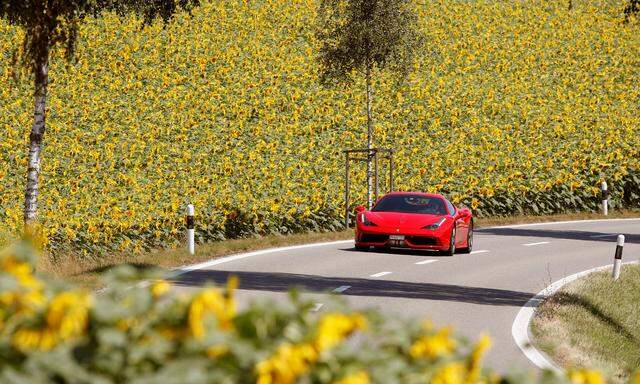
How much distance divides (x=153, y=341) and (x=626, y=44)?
57478 millimetres

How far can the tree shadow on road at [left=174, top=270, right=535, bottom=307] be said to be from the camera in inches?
607

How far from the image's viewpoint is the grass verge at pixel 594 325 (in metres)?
11.8

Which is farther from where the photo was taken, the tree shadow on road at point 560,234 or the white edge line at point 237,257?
the tree shadow on road at point 560,234

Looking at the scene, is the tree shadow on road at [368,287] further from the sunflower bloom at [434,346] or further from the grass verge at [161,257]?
the sunflower bloom at [434,346]

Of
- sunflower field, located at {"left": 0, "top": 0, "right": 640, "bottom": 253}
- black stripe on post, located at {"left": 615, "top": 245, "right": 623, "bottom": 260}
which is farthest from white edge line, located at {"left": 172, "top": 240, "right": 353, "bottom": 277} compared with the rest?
black stripe on post, located at {"left": 615, "top": 245, "right": 623, "bottom": 260}

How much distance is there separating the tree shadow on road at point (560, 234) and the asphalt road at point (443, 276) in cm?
83

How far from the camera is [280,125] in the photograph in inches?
1515

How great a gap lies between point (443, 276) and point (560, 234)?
11.2 meters

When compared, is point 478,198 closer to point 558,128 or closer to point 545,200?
point 545,200

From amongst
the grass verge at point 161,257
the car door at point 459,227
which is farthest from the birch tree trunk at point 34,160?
the car door at point 459,227

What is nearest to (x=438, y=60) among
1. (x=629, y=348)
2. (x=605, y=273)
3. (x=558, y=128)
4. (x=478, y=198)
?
(x=558, y=128)

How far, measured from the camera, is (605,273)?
19203mm

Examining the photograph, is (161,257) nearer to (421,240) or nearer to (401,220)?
(401,220)

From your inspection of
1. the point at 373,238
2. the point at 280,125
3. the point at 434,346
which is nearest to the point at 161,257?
the point at 373,238
